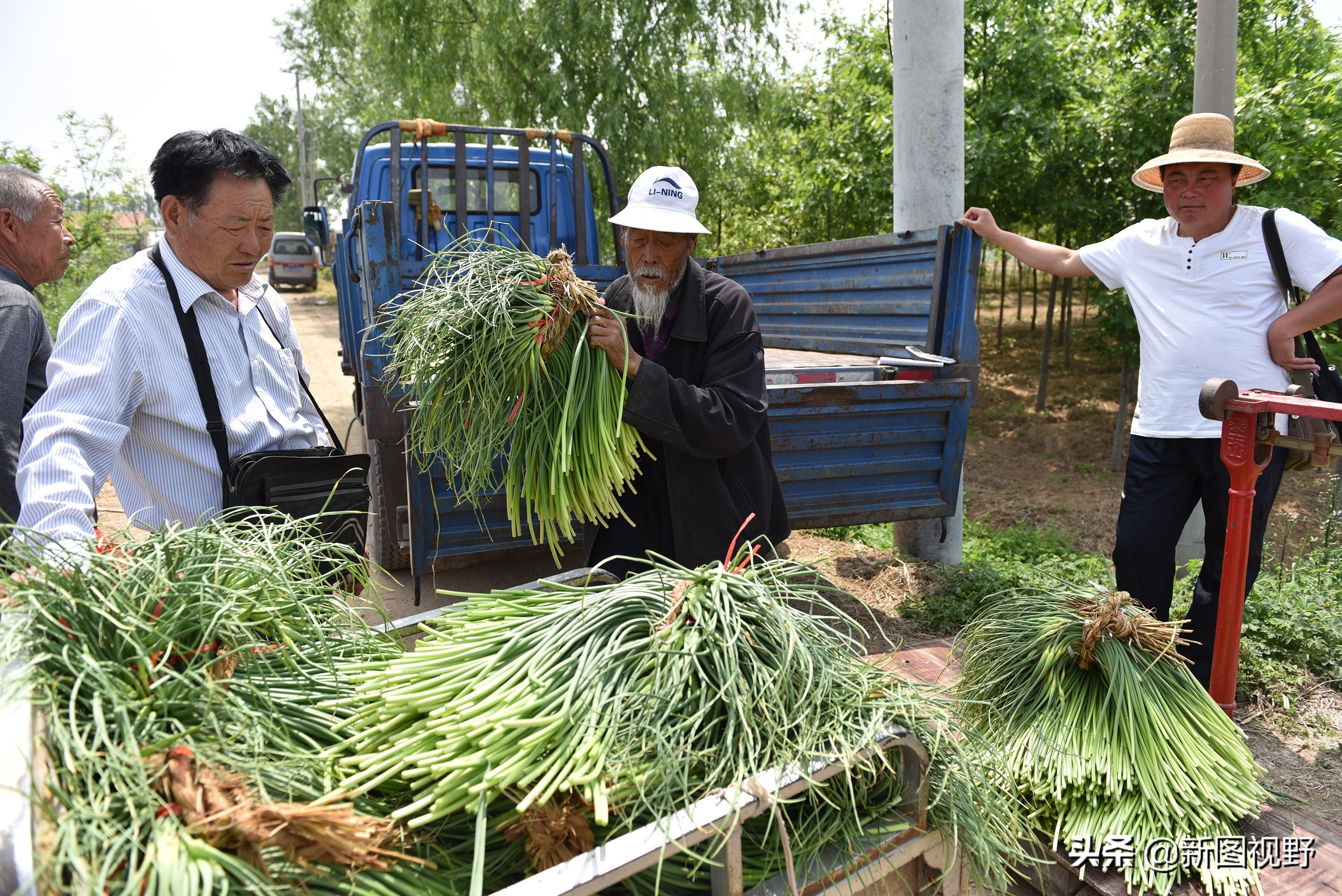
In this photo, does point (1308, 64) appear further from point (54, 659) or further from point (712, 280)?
point (54, 659)

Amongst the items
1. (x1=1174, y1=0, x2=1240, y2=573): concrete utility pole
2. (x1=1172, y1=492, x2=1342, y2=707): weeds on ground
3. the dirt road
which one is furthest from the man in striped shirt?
(x1=1174, y1=0, x2=1240, y2=573): concrete utility pole

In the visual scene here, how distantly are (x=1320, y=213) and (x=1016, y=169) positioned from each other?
3893 mm

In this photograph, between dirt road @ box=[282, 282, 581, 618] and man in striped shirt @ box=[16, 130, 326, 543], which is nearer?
man in striped shirt @ box=[16, 130, 326, 543]

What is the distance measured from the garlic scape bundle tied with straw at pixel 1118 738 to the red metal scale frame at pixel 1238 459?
0.28 m

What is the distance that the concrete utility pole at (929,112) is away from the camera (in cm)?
466

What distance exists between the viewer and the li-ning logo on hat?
7.91ft

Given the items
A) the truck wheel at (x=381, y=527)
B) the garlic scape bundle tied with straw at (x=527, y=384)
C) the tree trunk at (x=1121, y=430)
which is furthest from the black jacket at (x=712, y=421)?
the tree trunk at (x=1121, y=430)

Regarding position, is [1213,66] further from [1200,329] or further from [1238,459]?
[1238,459]

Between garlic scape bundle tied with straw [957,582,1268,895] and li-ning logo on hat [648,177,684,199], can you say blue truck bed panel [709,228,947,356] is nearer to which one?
li-ning logo on hat [648,177,684,199]

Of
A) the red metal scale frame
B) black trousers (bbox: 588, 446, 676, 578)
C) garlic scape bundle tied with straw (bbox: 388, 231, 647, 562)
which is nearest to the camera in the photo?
garlic scape bundle tied with straw (bbox: 388, 231, 647, 562)

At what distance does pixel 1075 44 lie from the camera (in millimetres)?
10156

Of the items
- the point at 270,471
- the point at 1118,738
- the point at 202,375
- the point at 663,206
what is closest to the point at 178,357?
the point at 202,375

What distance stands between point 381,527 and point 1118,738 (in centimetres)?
381

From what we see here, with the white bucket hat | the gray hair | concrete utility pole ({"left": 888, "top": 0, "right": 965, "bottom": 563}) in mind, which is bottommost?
the white bucket hat
